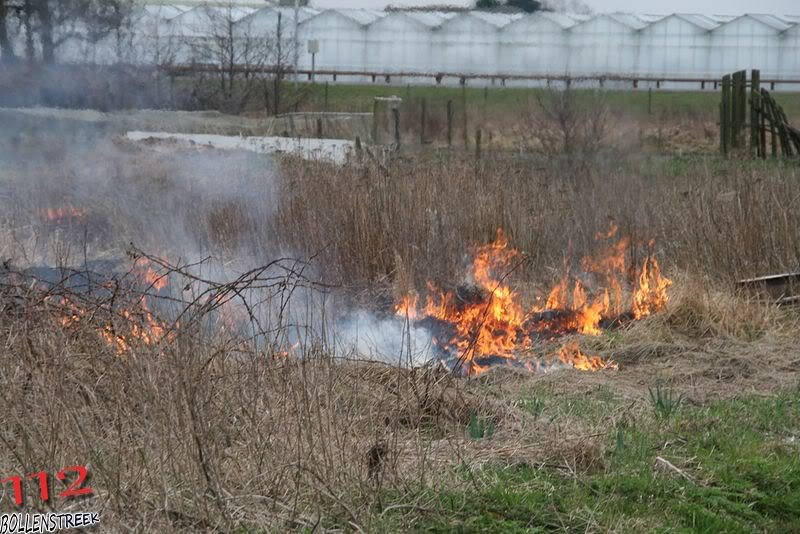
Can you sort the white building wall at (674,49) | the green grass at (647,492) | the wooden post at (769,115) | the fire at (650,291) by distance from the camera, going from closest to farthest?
the green grass at (647,492) < the fire at (650,291) < the wooden post at (769,115) < the white building wall at (674,49)

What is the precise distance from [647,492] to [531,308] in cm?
586

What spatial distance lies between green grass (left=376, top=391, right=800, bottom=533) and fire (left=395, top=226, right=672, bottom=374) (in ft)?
9.63

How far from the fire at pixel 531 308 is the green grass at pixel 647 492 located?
2.94 m

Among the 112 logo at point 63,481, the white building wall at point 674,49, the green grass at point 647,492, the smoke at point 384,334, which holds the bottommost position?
the smoke at point 384,334

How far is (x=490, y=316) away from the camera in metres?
10.3

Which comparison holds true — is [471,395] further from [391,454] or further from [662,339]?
[662,339]

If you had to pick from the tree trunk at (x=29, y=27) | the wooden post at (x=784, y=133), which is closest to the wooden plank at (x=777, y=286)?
the tree trunk at (x=29, y=27)

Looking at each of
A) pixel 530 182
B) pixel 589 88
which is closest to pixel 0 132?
pixel 530 182

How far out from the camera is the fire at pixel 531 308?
970 centimetres

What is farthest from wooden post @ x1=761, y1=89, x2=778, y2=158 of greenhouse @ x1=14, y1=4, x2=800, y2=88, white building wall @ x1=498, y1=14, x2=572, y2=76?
white building wall @ x1=498, y1=14, x2=572, y2=76

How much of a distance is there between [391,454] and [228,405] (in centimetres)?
85

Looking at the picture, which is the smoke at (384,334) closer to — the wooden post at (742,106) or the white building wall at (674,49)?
the wooden post at (742,106)

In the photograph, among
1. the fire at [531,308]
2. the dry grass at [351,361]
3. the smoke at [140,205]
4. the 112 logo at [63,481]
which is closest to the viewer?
the 112 logo at [63,481]

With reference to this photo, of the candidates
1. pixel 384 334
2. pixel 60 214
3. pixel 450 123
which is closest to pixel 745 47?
pixel 450 123
